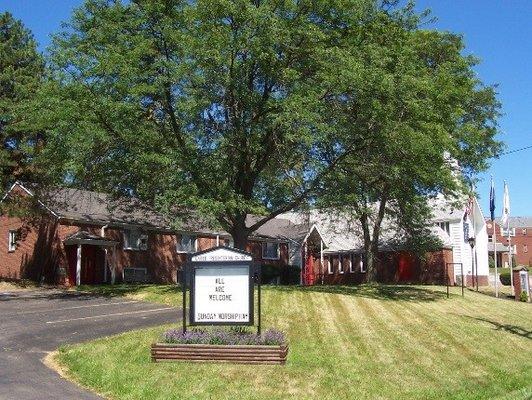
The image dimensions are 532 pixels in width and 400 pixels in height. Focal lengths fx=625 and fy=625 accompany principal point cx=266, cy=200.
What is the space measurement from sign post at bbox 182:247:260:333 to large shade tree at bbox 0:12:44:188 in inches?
894

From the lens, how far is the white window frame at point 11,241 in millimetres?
40334

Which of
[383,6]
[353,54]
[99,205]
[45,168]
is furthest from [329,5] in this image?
[99,205]

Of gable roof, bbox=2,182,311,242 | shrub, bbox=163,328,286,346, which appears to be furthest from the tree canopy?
shrub, bbox=163,328,286,346

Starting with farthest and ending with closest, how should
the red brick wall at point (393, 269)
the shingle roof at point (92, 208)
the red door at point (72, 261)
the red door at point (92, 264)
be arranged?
the red brick wall at point (393, 269) → the red door at point (92, 264) → the red door at point (72, 261) → the shingle roof at point (92, 208)

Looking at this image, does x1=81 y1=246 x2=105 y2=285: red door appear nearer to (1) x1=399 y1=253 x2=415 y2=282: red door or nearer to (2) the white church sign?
(1) x1=399 y1=253 x2=415 y2=282: red door

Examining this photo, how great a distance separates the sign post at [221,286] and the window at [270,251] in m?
37.5

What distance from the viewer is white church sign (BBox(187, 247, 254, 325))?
47.6ft

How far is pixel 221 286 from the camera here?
48.2ft

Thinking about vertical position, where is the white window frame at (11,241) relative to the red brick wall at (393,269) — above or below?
above

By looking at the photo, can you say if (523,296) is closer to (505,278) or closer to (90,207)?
(505,278)

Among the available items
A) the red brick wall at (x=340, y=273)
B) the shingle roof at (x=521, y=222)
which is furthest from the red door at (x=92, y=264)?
the shingle roof at (x=521, y=222)

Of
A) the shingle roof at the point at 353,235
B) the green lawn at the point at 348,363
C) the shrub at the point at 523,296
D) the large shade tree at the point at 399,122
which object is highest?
the large shade tree at the point at 399,122

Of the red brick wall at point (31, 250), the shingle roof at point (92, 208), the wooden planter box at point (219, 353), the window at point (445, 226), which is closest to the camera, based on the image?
the wooden planter box at point (219, 353)

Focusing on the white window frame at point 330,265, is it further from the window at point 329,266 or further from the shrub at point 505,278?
the shrub at point 505,278
